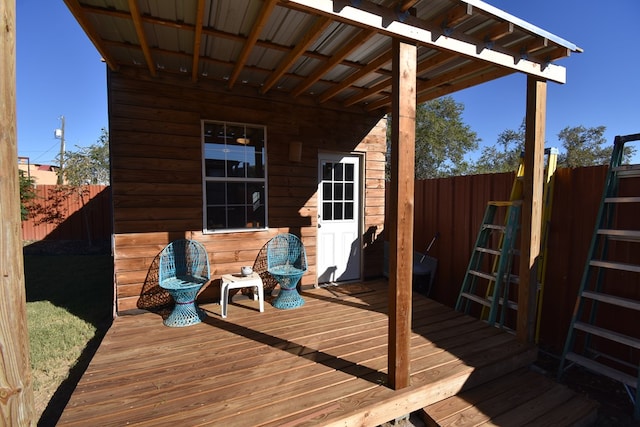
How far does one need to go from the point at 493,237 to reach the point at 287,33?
3132 millimetres

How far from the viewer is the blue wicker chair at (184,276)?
9.55 feet

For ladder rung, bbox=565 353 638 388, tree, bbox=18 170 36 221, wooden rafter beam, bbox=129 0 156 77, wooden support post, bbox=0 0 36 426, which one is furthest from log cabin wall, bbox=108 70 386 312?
tree, bbox=18 170 36 221

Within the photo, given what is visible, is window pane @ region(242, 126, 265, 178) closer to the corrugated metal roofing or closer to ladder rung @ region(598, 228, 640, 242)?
the corrugated metal roofing

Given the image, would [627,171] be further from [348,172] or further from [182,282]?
[182,282]

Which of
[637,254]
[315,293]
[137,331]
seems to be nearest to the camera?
[637,254]

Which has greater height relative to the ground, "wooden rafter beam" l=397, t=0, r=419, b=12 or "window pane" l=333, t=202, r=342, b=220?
"wooden rafter beam" l=397, t=0, r=419, b=12

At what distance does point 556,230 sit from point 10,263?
384 cm

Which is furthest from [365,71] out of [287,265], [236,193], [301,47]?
[287,265]

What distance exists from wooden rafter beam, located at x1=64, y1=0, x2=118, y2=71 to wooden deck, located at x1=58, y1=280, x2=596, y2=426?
246cm

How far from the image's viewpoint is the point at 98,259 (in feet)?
22.3

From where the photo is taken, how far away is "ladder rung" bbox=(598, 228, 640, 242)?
2.18m

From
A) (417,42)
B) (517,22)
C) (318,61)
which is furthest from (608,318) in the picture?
(318,61)

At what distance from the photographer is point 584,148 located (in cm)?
1620

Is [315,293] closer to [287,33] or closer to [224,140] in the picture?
[224,140]
